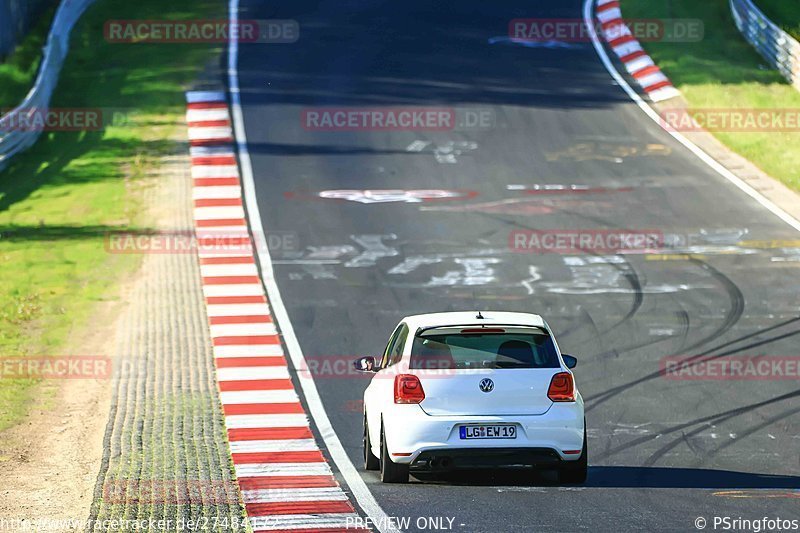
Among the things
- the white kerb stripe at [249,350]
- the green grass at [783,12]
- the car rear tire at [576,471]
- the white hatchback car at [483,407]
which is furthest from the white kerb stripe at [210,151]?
the car rear tire at [576,471]

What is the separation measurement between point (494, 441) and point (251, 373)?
6490mm

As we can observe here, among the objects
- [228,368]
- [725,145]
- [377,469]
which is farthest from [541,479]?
[725,145]

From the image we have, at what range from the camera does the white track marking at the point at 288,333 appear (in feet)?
37.7

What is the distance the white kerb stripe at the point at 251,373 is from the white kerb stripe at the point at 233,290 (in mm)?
3292

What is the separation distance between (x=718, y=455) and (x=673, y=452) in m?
0.45

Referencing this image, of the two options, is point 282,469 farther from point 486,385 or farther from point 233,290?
point 233,290

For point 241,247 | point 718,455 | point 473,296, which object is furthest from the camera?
point 241,247

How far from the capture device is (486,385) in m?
11.4

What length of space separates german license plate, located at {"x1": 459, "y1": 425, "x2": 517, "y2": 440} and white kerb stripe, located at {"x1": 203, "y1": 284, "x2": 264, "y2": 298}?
9707 mm

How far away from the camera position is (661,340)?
1819cm

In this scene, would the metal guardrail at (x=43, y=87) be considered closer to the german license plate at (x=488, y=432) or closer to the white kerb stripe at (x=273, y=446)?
the white kerb stripe at (x=273, y=446)

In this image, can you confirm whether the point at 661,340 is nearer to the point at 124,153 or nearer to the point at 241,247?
the point at 241,247

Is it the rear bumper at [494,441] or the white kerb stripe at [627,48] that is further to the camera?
the white kerb stripe at [627,48]
